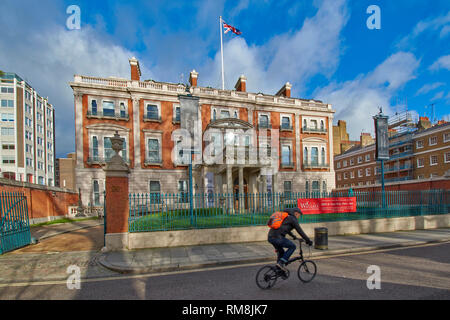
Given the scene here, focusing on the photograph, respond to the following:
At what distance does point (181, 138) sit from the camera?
79.7ft

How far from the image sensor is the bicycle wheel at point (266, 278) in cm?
487

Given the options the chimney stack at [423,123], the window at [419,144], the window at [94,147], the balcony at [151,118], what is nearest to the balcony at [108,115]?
the balcony at [151,118]

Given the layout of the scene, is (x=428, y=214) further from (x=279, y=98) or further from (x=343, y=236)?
(x=279, y=98)

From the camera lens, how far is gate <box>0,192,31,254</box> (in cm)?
838

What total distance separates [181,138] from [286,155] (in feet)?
43.3

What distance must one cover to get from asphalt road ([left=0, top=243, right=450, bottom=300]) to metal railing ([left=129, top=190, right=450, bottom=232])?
10.2ft

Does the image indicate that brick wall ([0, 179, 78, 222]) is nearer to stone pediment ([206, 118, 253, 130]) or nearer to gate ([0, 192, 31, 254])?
gate ([0, 192, 31, 254])

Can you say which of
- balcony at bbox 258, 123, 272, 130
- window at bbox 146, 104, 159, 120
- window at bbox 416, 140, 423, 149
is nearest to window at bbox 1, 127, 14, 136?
window at bbox 146, 104, 159, 120

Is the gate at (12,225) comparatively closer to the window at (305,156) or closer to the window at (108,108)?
the window at (108,108)

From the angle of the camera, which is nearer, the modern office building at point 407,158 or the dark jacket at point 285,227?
the dark jacket at point 285,227

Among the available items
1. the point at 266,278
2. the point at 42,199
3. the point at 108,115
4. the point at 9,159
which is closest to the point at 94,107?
the point at 108,115

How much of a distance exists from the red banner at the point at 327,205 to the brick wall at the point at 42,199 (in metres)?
16.1

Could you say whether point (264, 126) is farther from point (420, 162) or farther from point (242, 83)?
point (420, 162)

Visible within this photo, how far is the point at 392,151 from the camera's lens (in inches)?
1801
